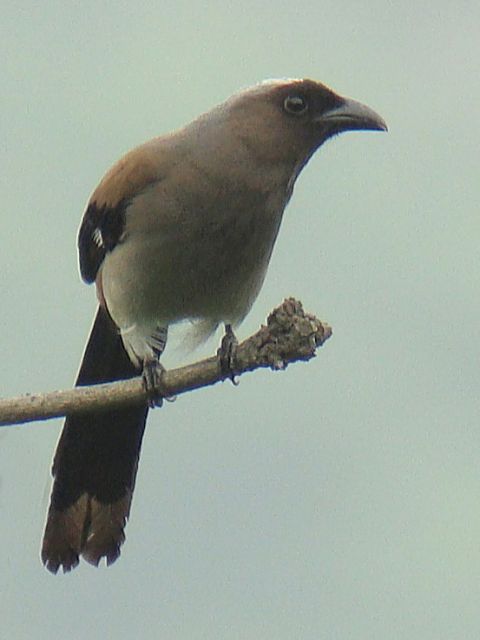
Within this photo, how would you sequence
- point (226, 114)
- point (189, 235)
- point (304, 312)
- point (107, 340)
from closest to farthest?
1. point (304, 312)
2. point (189, 235)
3. point (226, 114)
4. point (107, 340)

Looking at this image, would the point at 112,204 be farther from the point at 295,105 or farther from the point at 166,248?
the point at 295,105

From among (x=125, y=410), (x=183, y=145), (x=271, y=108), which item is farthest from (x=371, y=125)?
(x=125, y=410)

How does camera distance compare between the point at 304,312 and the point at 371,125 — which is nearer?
the point at 304,312

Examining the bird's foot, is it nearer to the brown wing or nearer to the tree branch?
the tree branch

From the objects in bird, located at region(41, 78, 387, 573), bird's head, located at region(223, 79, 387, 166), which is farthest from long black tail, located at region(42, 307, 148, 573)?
bird's head, located at region(223, 79, 387, 166)

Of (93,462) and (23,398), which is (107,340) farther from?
(23,398)

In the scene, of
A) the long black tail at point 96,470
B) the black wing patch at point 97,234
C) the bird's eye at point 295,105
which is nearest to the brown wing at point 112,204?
the black wing patch at point 97,234

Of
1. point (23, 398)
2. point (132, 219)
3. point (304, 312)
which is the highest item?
point (132, 219)
